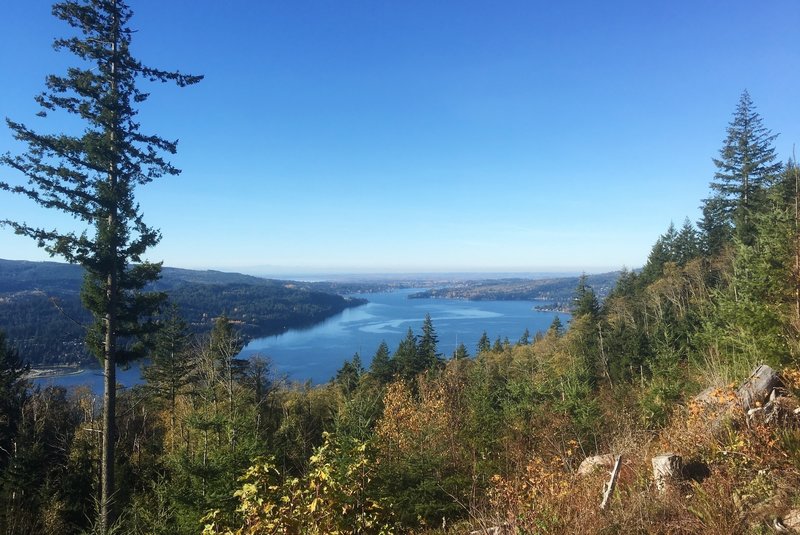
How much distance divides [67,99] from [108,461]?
26.4ft

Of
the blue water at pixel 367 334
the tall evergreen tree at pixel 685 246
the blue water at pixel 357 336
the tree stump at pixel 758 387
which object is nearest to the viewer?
the tree stump at pixel 758 387

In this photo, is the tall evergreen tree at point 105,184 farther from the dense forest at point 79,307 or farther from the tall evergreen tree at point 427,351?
the dense forest at point 79,307

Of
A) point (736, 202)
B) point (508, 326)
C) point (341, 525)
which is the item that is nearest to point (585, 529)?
point (341, 525)

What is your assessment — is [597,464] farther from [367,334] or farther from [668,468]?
[367,334]

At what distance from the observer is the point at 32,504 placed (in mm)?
11930

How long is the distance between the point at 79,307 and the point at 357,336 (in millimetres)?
56204

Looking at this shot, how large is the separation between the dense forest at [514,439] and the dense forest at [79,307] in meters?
43.1

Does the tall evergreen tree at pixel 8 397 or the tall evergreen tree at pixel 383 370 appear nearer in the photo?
the tall evergreen tree at pixel 8 397

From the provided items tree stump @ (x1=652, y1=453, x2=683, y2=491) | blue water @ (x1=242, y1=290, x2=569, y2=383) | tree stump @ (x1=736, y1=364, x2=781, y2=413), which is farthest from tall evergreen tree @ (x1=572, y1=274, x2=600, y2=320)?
tree stump @ (x1=652, y1=453, x2=683, y2=491)

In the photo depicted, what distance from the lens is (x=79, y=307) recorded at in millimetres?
83562

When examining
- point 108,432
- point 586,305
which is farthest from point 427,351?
point 108,432

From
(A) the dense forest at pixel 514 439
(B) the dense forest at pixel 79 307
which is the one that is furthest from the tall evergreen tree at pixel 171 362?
(B) the dense forest at pixel 79 307

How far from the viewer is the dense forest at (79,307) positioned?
7525 cm

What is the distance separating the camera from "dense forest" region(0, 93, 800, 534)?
3.80 metres
